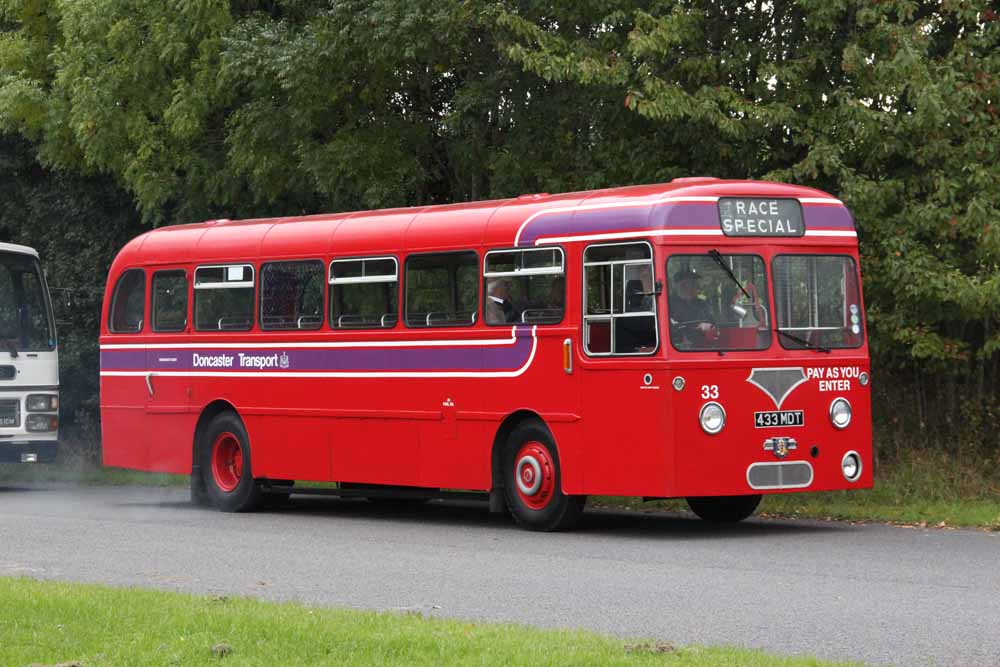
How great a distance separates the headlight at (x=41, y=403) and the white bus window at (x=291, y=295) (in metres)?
5.35

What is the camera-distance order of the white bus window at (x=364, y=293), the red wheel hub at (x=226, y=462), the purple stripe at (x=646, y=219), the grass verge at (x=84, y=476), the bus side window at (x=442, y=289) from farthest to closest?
the grass verge at (x=84, y=476), the red wheel hub at (x=226, y=462), the white bus window at (x=364, y=293), the bus side window at (x=442, y=289), the purple stripe at (x=646, y=219)

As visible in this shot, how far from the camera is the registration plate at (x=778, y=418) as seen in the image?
634 inches

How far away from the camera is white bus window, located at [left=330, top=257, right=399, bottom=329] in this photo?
729 inches

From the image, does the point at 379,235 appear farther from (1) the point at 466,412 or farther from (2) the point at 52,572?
(2) the point at 52,572

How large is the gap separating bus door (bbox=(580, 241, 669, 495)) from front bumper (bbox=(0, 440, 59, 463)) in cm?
997

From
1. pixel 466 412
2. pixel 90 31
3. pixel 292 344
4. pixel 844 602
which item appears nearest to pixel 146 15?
pixel 90 31

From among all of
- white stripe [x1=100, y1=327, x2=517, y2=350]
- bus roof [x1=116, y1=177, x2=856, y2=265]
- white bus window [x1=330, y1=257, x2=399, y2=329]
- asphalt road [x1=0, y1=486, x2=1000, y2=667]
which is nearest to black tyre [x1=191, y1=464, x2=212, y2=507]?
asphalt road [x1=0, y1=486, x2=1000, y2=667]

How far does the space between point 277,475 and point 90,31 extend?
841cm

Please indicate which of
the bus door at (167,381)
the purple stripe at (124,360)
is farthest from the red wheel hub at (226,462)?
the purple stripe at (124,360)

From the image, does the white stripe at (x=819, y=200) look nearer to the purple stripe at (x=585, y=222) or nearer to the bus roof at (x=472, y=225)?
the bus roof at (x=472, y=225)

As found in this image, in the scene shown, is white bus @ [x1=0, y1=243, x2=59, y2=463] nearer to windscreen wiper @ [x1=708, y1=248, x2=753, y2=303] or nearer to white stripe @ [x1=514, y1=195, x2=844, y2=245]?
white stripe @ [x1=514, y1=195, x2=844, y2=245]

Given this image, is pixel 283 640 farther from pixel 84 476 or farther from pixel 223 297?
pixel 84 476

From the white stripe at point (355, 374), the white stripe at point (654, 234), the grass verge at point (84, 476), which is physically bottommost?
the grass verge at point (84, 476)

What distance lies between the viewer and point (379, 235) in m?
18.8
